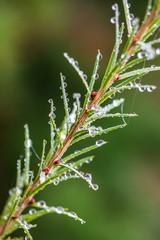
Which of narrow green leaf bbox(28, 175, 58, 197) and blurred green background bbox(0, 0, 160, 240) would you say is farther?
blurred green background bbox(0, 0, 160, 240)

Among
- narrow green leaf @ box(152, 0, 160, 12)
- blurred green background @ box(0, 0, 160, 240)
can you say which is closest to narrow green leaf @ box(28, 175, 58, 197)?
narrow green leaf @ box(152, 0, 160, 12)

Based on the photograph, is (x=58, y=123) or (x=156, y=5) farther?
(x=58, y=123)

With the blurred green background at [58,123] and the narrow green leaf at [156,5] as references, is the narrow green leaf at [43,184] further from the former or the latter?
the blurred green background at [58,123]

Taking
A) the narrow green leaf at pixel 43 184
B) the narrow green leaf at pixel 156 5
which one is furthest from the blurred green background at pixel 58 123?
the narrow green leaf at pixel 156 5

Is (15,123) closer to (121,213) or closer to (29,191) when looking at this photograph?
(121,213)

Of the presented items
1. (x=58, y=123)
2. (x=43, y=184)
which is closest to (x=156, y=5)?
(x=43, y=184)

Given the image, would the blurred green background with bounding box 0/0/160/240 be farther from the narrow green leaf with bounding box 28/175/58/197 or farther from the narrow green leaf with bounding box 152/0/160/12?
the narrow green leaf with bounding box 152/0/160/12

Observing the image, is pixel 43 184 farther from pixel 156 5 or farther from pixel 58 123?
pixel 58 123

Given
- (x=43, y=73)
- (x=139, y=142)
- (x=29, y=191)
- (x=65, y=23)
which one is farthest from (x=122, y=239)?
(x=65, y=23)
